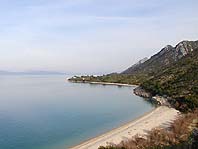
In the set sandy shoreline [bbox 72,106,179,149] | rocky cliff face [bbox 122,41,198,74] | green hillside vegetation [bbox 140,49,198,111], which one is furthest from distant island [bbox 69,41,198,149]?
rocky cliff face [bbox 122,41,198,74]

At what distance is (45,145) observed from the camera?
2750cm

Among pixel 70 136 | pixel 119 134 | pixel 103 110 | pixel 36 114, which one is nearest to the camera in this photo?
pixel 119 134

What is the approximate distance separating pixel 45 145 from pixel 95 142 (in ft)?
15.2

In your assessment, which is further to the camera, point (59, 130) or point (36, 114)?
point (36, 114)

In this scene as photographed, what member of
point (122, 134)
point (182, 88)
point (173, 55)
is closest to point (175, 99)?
point (182, 88)

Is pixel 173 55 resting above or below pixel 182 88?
above

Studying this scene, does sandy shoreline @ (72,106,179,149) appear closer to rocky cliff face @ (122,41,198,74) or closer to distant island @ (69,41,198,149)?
distant island @ (69,41,198,149)

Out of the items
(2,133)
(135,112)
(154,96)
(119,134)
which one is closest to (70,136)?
(119,134)

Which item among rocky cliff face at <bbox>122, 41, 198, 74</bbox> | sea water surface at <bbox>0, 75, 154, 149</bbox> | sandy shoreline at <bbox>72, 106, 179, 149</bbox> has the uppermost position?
rocky cliff face at <bbox>122, 41, 198, 74</bbox>

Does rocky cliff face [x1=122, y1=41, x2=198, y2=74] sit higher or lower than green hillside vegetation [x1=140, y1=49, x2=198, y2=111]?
higher

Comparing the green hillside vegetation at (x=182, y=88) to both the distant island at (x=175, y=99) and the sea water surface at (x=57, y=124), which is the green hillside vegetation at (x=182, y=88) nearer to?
the distant island at (x=175, y=99)

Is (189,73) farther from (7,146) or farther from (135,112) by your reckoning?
(7,146)

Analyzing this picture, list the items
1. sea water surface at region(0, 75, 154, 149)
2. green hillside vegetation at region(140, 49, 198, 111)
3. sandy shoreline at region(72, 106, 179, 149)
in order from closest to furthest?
1. sandy shoreline at region(72, 106, 179, 149)
2. sea water surface at region(0, 75, 154, 149)
3. green hillside vegetation at region(140, 49, 198, 111)

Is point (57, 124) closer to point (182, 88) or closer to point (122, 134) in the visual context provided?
point (122, 134)
